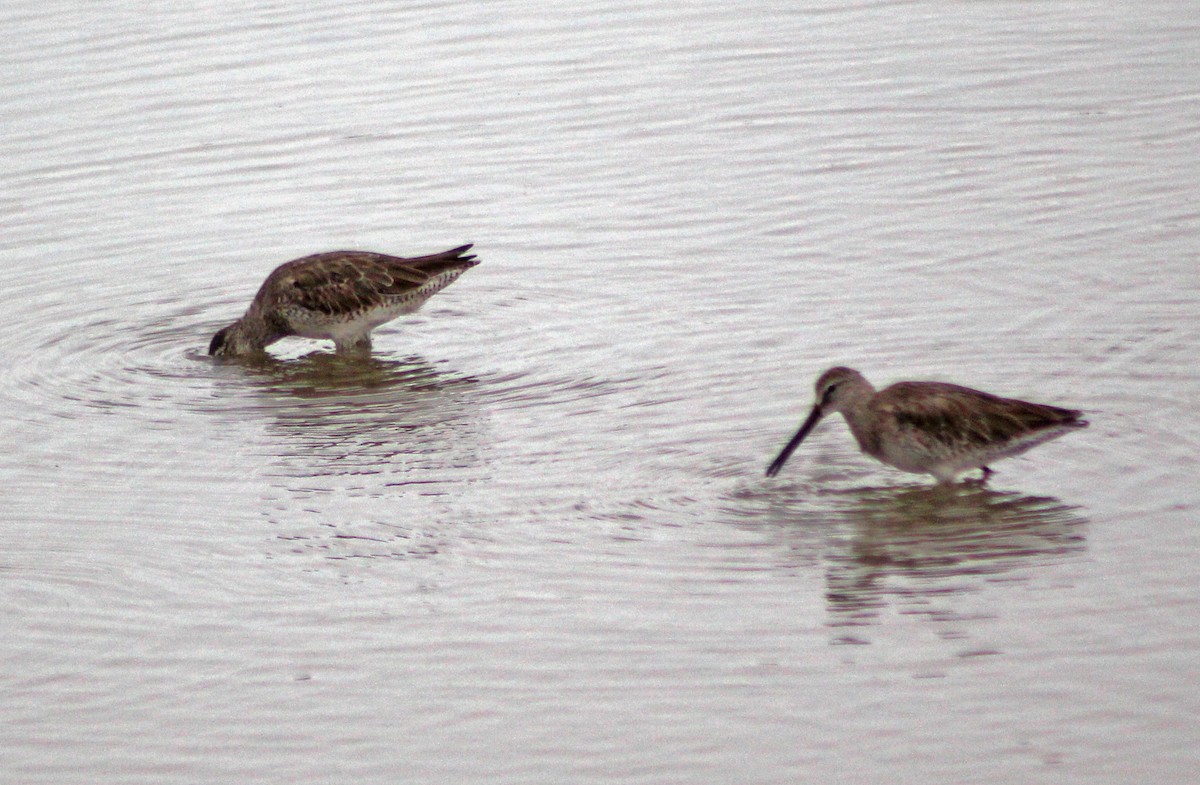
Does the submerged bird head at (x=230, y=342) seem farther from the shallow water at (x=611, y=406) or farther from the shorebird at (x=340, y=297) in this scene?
the shallow water at (x=611, y=406)

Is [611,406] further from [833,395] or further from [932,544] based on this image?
[932,544]

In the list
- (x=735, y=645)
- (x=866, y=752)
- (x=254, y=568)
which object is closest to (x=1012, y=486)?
(x=735, y=645)

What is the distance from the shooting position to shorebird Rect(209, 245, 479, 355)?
10875 millimetres

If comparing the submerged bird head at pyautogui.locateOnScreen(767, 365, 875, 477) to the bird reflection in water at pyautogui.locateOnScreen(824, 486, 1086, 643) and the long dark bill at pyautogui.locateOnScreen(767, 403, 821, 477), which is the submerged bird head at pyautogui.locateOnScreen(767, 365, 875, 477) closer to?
the long dark bill at pyautogui.locateOnScreen(767, 403, 821, 477)

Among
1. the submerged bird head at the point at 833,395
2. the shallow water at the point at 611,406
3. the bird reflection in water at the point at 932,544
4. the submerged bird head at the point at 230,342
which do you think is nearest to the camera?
the shallow water at the point at 611,406

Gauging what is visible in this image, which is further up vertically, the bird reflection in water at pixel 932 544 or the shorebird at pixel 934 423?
the shorebird at pixel 934 423

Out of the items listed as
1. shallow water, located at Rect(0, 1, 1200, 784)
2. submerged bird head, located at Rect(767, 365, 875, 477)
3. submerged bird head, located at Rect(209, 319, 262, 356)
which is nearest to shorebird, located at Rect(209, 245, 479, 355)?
submerged bird head, located at Rect(209, 319, 262, 356)

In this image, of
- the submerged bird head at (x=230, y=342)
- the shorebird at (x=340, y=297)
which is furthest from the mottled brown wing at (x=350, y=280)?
the submerged bird head at (x=230, y=342)

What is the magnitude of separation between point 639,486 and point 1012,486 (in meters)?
1.59

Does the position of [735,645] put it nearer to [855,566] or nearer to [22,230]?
[855,566]

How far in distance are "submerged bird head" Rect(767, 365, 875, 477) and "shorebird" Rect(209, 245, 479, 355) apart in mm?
3622

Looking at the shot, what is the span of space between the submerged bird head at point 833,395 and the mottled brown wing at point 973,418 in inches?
6.3

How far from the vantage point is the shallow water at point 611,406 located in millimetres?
5914

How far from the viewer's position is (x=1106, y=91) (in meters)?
13.9
